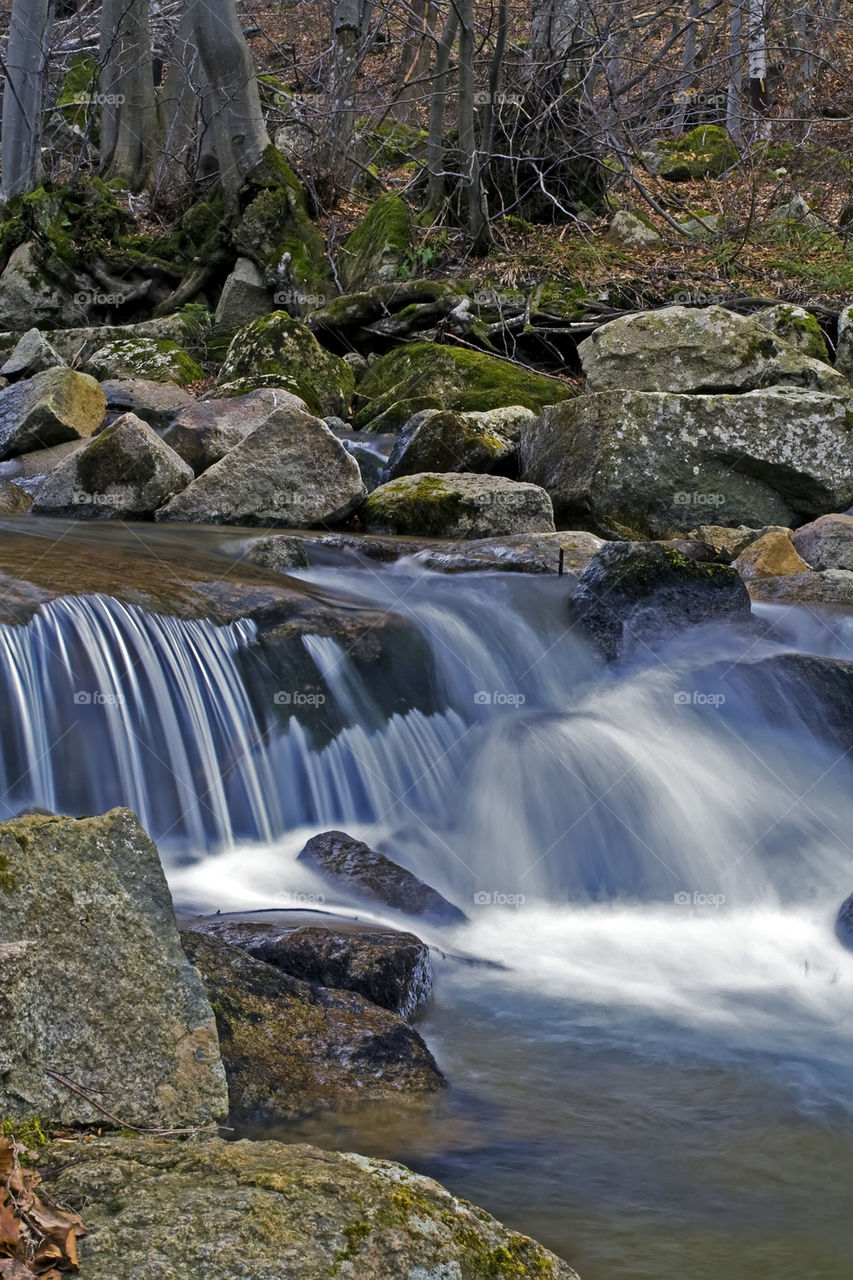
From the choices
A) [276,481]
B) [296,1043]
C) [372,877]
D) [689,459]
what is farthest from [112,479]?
[296,1043]

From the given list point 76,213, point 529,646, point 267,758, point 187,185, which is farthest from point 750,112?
point 267,758

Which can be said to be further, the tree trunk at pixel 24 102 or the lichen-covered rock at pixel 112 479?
→ the tree trunk at pixel 24 102

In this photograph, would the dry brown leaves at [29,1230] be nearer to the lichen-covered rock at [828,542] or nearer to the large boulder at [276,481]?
the large boulder at [276,481]

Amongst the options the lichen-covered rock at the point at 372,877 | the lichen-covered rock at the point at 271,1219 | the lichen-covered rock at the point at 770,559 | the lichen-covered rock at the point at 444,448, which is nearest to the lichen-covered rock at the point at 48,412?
the lichen-covered rock at the point at 444,448

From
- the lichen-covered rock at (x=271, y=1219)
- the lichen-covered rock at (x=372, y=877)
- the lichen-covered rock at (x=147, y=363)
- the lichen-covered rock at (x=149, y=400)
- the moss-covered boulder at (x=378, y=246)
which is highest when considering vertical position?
the moss-covered boulder at (x=378, y=246)

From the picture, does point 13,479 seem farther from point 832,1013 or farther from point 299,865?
point 832,1013

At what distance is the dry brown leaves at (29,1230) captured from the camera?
5.51 feet

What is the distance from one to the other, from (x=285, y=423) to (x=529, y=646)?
123 inches

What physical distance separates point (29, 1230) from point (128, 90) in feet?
65.4

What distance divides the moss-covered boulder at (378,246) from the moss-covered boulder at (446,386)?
2750 millimetres

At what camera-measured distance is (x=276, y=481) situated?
911 cm

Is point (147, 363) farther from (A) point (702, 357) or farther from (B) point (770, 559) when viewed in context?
(B) point (770, 559)

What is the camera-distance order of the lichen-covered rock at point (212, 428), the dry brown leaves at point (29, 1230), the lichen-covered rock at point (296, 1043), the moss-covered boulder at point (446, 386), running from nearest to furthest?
the dry brown leaves at point (29, 1230) → the lichen-covered rock at point (296, 1043) → the lichen-covered rock at point (212, 428) → the moss-covered boulder at point (446, 386)

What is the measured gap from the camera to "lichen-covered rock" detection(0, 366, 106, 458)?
1055 centimetres
